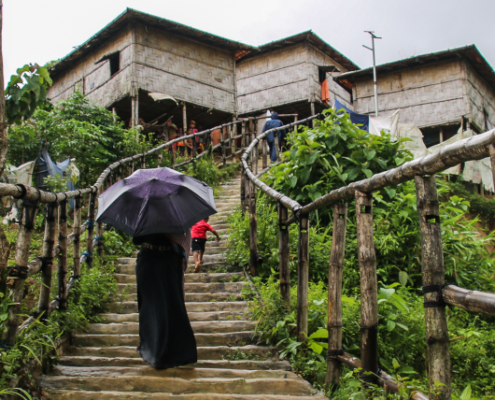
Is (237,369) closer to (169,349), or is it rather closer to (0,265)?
(169,349)

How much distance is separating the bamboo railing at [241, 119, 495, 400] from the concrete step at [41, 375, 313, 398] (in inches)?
12.8

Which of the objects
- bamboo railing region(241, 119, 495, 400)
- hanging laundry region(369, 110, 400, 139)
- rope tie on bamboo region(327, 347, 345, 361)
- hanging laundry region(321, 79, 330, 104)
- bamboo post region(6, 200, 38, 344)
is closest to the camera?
bamboo railing region(241, 119, 495, 400)

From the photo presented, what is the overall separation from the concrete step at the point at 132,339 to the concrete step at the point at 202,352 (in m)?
0.13

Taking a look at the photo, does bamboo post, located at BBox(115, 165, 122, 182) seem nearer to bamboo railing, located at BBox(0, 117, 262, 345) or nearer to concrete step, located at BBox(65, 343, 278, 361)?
bamboo railing, located at BBox(0, 117, 262, 345)

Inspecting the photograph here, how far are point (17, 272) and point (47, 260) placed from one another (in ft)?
1.98

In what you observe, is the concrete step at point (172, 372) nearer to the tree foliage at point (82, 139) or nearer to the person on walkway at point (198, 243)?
the person on walkway at point (198, 243)

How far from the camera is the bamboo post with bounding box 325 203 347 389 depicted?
10.1ft

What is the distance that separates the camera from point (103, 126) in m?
10.8

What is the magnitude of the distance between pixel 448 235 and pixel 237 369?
10.9 ft

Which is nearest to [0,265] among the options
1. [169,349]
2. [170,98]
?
[169,349]

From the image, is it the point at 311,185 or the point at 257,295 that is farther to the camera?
the point at 311,185

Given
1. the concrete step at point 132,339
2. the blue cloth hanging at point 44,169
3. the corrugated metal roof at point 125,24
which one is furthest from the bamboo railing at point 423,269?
the corrugated metal roof at point 125,24

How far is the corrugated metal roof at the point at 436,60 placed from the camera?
15719 mm

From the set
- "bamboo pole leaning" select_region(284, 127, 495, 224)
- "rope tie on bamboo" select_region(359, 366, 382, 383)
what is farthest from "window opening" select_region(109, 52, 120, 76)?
"rope tie on bamboo" select_region(359, 366, 382, 383)
